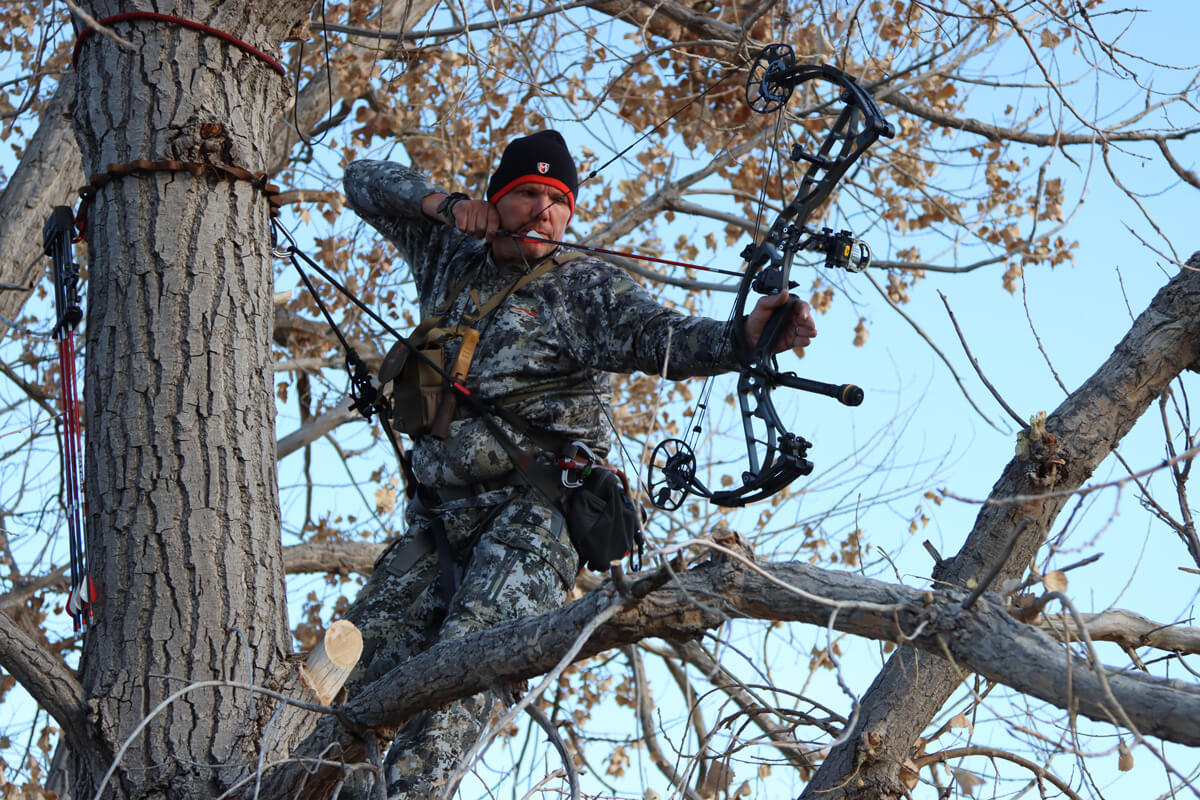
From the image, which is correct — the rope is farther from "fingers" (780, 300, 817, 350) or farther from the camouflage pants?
"fingers" (780, 300, 817, 350)

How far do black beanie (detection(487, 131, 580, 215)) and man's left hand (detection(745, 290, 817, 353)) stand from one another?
3.69 ft

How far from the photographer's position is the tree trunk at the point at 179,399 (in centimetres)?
334

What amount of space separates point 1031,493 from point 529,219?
187 cm

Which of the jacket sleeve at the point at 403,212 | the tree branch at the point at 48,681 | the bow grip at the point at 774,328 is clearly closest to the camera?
the tree branch at the point at 48,681

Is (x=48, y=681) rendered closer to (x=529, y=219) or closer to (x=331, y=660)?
(x=331, y=660)

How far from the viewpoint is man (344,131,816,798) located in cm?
384

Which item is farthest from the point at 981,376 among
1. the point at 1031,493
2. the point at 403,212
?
the point at 403,212

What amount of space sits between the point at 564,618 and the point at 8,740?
25.0ft

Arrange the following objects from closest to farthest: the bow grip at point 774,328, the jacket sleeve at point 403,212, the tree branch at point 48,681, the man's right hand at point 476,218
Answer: the tree branch at point 48,681, the bow grip at point 774,328, the man's right hand at point 476,218, the jacket sleeve at point 403,212

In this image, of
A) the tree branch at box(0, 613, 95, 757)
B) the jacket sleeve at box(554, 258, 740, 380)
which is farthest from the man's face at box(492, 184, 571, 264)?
the tree branch at box(0, 613, 95, 757)

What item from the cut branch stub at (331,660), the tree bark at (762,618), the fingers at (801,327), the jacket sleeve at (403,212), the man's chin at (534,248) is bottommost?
the tree bark at (762,618)

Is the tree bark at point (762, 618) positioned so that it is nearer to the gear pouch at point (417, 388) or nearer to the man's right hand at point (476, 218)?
the gear pouch at point (417, 388)

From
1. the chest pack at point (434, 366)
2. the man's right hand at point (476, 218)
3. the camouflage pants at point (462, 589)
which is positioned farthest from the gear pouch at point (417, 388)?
the man's right hand at point (476, 218)

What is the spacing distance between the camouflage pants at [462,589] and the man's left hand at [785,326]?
3.00ft
